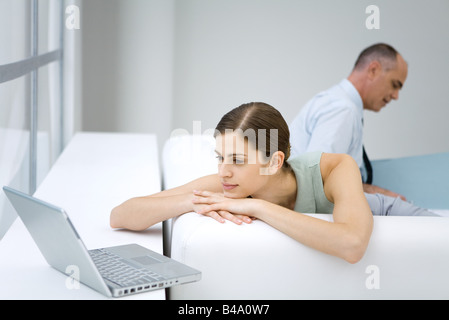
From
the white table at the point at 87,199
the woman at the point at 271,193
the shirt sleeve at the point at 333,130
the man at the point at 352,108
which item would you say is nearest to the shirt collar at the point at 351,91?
the man at the point at 352,108

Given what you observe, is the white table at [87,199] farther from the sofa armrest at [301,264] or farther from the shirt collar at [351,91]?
the shirt collar at [351,91]

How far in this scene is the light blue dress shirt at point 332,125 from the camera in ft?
7.82

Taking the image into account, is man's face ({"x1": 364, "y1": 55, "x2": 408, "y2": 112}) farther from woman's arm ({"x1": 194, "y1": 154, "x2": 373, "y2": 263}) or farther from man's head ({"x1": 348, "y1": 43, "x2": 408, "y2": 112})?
woman's arm ({"x1": 194, "y1": 154, "x2": 373, "y2": 263})

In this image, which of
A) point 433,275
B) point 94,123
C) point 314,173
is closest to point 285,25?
point 94,123

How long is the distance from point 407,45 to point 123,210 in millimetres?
3334

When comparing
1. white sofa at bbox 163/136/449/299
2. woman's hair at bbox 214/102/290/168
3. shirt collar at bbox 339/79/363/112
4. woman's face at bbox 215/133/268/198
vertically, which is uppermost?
shirt collar at bbox 339/79/363/112

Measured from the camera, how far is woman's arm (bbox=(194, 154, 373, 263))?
4.25ft

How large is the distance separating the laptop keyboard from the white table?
32mm

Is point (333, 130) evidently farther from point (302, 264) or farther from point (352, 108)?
point (302, 264)

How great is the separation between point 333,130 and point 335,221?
1.06 m

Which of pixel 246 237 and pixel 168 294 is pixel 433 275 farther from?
pixel 168 294

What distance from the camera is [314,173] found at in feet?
5.24

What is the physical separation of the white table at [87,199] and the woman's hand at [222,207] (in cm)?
15

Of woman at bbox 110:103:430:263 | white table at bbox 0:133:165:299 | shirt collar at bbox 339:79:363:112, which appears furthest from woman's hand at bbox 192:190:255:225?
shirt collar at bbox 339:79:363:112
